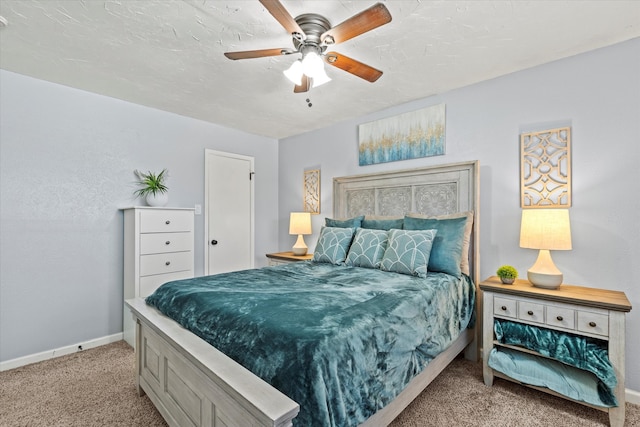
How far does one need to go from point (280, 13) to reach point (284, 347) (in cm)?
157

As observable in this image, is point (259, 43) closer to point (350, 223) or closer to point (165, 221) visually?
point (350, 223)

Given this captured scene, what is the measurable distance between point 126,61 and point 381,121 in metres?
2.52

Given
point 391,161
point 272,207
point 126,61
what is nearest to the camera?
point 126,61

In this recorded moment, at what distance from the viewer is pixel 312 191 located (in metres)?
4.20

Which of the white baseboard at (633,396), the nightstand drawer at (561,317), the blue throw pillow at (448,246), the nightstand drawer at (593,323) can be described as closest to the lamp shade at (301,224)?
the blue throw pillow at (448,246)

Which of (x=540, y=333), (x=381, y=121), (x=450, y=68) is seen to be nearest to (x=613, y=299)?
(x=540, y=333)

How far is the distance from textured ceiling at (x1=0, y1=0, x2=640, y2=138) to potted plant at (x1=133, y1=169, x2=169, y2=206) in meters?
0.81

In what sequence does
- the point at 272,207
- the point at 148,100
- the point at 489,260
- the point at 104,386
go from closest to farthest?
the point at 104,386
the point at 489,260
the point at 148,100
the point at 272,207

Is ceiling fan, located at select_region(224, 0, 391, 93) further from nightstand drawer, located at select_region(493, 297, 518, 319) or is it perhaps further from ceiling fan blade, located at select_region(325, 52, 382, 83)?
nightstand drawer, located at select_region(493, 297, 518, 319)

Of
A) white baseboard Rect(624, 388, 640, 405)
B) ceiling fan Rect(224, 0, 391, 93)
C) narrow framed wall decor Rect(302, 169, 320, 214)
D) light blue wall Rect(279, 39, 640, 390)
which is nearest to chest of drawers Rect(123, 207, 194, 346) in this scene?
narrow framed wall decor Rect(302, 169, 320, 214)

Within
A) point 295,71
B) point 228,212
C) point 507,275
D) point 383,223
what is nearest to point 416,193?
point 383,223

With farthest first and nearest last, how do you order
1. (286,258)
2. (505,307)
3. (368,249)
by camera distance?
(286,258)
(368,249)
(505,307)

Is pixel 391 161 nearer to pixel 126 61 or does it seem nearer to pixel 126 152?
pixel 126 61

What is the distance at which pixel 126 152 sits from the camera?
314 cm
